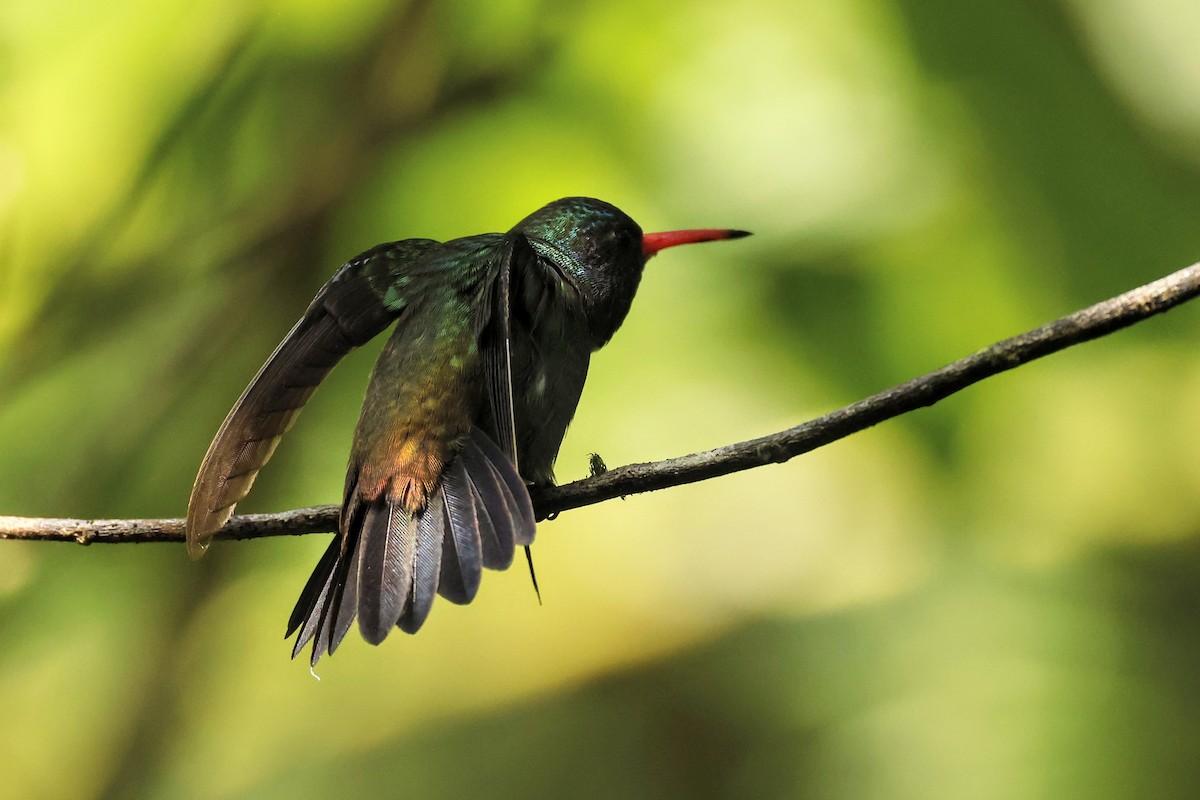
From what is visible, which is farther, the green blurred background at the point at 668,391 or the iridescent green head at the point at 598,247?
the green blurred background at the point at 668,391

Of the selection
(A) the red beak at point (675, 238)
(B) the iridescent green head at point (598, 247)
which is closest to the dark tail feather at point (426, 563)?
(B) the iridescent green head at point (598, 247)

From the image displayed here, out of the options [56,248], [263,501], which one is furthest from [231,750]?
[56,248]

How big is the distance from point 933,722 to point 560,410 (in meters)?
1.43

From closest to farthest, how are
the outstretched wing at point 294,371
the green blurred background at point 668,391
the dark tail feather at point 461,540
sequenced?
the dark tail feather at point 461,540 → the outstretched wing at point 294,371 → the green blurred background at point 668,391

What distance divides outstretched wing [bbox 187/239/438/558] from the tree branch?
0.24 ft

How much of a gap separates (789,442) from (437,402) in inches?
28.2

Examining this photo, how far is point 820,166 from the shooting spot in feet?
9.53

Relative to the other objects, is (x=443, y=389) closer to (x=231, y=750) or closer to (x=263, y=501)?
(x=263, y=501)

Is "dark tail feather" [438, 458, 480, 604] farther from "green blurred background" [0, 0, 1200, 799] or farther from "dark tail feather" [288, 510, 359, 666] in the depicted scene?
"green blurred background" [0, 0, 1200, 799]

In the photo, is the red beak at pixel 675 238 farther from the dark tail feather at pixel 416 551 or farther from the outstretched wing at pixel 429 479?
the dark tail feather at pixel 416 551

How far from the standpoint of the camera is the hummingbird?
61.6 inches

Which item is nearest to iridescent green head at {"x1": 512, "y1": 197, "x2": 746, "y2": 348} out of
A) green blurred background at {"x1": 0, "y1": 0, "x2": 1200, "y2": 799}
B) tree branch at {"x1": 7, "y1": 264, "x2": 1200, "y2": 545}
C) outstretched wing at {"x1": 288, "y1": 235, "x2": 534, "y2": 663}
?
outstretched wing at {"x1": 288, "y1": 235, "x2": 534, "y2": 663}

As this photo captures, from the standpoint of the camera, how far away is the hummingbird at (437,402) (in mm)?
1564

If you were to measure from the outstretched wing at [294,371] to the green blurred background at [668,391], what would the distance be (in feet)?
3.34
